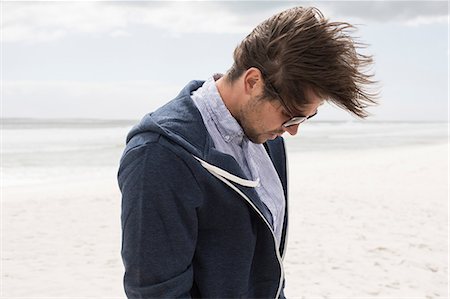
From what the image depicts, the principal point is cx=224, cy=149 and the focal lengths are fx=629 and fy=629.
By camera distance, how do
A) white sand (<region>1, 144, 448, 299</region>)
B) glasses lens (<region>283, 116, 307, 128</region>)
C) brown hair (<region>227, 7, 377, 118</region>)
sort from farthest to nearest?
white sand (<region>1, 144, 448, 299</region>)
glasses lens (<region>283, 116, 307, 128</region>)
brown hair (<region>227, 7, 377, 118</region>)

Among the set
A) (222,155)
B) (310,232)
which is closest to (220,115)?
(222,155)

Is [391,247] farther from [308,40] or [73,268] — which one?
[308,40]

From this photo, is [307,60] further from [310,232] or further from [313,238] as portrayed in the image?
[310,232]

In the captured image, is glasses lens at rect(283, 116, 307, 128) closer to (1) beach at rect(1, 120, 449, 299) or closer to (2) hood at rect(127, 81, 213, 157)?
(2) hood at rect(127, 81, 213, 157)

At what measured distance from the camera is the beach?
17.9ft

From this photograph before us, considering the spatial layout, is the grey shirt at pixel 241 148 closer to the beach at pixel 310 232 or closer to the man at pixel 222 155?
the man at pixel 222 155

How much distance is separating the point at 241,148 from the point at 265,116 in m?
0.14

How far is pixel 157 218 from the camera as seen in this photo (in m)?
1.41

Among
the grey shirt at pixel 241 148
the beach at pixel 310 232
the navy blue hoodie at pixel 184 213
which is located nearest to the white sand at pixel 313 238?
the beach at pixel 310 232

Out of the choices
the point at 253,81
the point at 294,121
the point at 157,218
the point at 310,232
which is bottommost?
the point at 310,232

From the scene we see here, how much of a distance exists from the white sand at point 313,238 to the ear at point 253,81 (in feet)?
12.8

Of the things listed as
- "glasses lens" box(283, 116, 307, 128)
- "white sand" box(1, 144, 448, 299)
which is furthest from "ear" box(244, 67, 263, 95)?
"white sand" box(1, 144, 448, 299)

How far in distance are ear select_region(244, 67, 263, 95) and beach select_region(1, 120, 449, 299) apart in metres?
3.92

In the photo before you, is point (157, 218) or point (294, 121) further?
point (294, 121)
